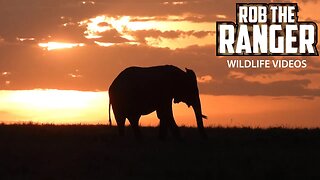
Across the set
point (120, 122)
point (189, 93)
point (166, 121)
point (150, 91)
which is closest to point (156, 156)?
point (166, 121)

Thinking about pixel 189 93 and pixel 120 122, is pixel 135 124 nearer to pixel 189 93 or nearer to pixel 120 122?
pixel 120 122

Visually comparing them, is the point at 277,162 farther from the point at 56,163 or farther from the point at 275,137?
the point at 275,137

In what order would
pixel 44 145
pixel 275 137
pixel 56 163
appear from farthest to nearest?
pixel 275 137
pixel 44 145
pixel 56 163

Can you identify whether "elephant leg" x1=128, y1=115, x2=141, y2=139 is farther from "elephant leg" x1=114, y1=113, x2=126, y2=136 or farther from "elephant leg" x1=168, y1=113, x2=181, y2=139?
"elephant leg" x1=168, y1=113, x2=181, y2=139

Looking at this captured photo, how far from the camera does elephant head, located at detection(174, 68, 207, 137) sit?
27938 millimetres

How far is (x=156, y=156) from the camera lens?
63.7 feet

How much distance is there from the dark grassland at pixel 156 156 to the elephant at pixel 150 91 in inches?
38.5

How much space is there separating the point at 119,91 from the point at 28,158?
8.97 m

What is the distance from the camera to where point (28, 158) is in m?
19.1

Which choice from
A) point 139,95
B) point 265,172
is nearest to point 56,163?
point 265,172

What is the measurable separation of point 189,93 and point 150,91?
1376 millimetres

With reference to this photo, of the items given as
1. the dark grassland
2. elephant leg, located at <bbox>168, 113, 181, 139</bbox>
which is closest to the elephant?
elephant leg, located at <bbox>168, 113, 181, 139</bbox>

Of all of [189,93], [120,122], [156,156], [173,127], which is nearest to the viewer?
[156,156]

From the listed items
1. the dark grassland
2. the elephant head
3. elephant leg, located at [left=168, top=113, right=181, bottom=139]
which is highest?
the elephant head
